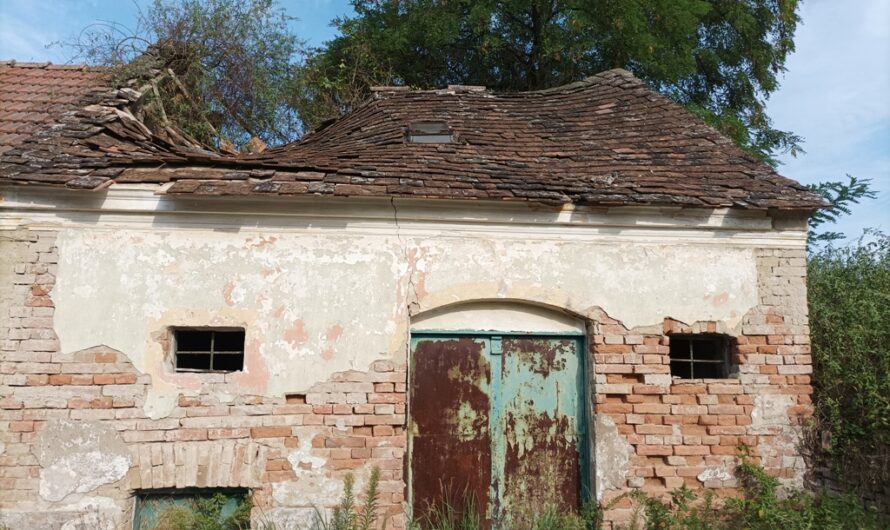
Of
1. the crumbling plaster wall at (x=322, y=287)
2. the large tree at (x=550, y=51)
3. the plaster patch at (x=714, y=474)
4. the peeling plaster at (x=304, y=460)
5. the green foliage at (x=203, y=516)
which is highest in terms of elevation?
the large tree at (x=550, y=51)

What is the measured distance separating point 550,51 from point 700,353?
853 cm

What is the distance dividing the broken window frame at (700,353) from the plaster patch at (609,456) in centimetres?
82

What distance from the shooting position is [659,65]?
39.9 ft

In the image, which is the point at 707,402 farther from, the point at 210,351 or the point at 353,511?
the point at 210,351

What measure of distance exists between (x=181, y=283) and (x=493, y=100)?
498 centimetres

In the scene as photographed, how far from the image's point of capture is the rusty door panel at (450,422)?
18.7 feet

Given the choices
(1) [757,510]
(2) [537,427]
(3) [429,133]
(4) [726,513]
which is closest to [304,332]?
(2) [537,427]

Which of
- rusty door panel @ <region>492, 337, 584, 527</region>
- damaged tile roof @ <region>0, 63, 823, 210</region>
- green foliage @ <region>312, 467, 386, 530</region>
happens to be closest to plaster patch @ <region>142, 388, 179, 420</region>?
green foliage @ <region>312, 467, 386, 530</region>

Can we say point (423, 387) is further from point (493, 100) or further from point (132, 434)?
point (493, 100)

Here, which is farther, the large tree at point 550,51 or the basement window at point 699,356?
the large tree at point 550,51

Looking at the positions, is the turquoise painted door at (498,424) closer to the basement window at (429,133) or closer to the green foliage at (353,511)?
the green foliage at (353,511)

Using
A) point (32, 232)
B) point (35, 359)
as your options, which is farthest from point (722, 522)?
point (32, 232)

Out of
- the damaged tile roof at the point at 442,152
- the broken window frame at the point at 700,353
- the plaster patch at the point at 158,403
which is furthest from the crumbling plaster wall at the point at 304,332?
the damaged tile roof at the point at 442,152

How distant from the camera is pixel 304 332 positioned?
5.62 meters
